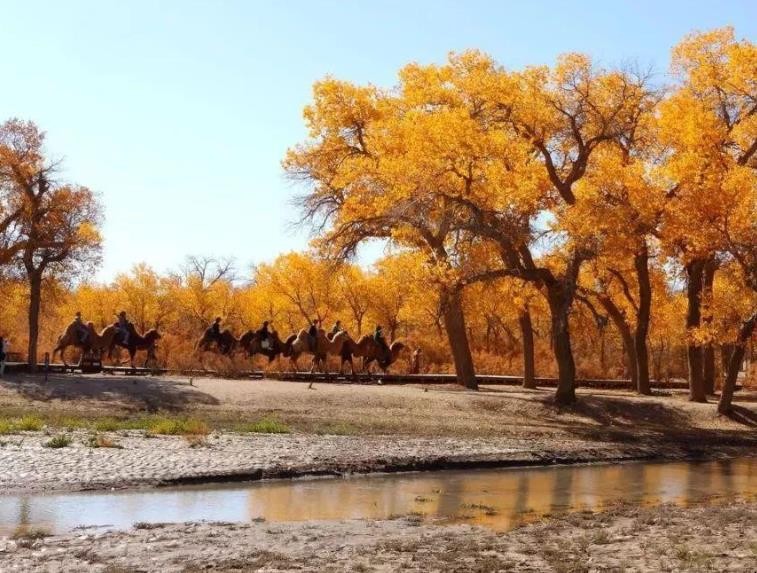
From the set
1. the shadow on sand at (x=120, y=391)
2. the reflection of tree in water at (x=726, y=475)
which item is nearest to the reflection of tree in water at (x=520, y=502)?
the reflection of tree in water at (x=726, y=475)

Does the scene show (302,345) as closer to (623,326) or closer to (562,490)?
(623,326)

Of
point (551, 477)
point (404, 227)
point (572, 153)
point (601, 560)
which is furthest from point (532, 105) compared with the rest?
point (601, 560)

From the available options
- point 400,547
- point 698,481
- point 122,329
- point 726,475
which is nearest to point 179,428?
point 698,481

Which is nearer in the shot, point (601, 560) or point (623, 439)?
point (601, 560)

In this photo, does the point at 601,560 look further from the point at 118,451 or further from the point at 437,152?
the point at 437,152

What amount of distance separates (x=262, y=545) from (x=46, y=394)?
20.5 meters

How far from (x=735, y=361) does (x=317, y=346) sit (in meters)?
17.4

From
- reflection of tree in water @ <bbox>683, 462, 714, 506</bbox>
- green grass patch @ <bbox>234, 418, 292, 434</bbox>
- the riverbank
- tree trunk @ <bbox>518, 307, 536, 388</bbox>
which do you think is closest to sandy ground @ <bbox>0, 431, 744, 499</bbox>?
the riverbank

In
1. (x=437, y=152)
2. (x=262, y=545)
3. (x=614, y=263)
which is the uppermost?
(x=437, y=152)

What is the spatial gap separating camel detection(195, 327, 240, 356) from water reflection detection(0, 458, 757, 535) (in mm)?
24218

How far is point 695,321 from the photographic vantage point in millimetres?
35656

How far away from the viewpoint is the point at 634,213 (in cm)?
3256

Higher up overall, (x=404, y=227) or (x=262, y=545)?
(x=404, y=227)

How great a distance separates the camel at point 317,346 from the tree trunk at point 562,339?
12.5 meters
